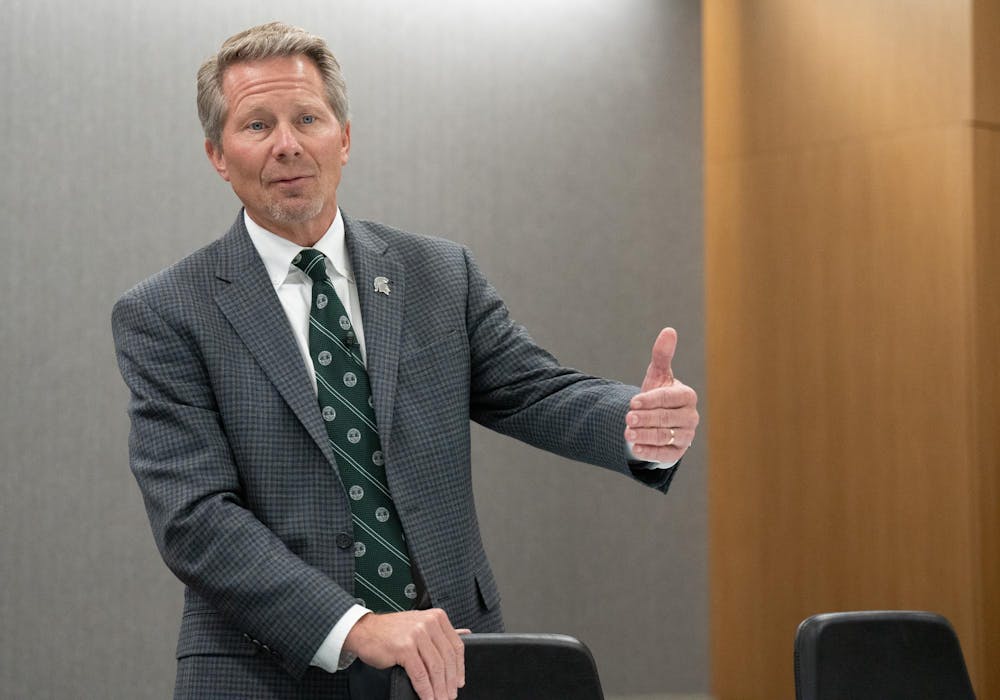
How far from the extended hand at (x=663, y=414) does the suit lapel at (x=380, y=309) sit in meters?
0.39

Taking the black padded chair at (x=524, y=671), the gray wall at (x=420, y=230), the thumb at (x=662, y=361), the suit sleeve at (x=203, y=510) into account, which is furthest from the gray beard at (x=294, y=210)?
the gray wall at (x=420, y=230)

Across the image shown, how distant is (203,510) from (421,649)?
14.9 inches

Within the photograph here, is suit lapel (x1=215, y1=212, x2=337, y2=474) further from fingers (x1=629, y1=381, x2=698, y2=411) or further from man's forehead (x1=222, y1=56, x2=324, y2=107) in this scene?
fingers (x1=629, y1=381, x2=698, y2=411)

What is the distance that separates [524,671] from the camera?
1.60 meters

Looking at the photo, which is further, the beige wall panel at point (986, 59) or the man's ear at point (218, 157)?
the beige wall panel at point (986, 59)

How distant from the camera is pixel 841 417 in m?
4.31

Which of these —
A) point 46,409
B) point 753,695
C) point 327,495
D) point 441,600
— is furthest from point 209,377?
point 753,695

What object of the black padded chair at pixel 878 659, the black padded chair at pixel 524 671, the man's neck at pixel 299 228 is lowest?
the black padded chair at pixel 878 659

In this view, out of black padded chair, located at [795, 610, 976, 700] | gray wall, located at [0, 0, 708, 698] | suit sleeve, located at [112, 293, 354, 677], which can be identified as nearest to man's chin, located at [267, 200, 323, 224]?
suit sleeve, located at [112, 293, 354, 677]

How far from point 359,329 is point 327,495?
303mm

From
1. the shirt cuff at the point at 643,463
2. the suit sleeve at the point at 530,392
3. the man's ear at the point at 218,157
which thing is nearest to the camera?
the shirt cuff at the point at 643,463

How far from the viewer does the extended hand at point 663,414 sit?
169 centimetres

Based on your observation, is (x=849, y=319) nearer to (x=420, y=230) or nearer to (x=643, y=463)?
(x=420, y=230)

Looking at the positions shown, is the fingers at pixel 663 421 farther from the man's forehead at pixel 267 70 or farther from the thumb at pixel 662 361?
the man's forehead at pixel 267 70
